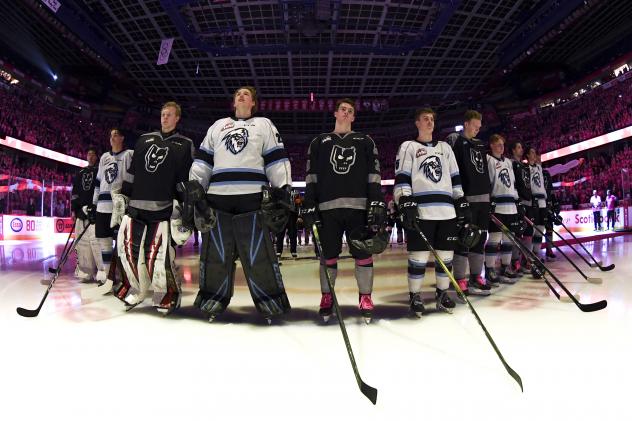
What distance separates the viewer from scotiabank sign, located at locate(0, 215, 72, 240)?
11297 millimetres

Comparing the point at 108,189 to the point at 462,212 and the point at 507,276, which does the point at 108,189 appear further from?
the point at 507,276

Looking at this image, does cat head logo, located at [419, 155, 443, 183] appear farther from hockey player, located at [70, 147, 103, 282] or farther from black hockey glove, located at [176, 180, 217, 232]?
hockey player, located at [70, 147, 103, 282]

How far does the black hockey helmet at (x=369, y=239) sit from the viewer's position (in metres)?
2.66

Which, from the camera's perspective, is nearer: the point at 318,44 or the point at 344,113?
the point at 344,113

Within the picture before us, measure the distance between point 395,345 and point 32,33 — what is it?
19089 millimetres

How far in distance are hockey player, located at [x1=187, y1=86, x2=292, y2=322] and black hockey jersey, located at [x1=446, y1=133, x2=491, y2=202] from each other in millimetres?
1770

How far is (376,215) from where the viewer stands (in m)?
2.64

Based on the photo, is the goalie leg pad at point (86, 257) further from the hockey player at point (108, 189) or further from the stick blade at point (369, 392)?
the stick blade at point (369, 392)

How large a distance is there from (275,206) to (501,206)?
9.63 ft

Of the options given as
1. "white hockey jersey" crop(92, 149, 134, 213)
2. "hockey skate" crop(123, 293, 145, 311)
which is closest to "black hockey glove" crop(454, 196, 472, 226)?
"hockey skate" crop(123, 293, 145, 311)

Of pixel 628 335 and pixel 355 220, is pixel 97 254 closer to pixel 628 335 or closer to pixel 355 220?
pixel 355 220

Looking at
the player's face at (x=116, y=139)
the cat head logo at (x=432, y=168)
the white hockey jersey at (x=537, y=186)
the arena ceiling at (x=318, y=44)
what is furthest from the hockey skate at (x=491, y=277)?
the arena ceiling at (x=318, y=44)

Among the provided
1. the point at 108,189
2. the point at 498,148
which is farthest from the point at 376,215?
the point at 108,189

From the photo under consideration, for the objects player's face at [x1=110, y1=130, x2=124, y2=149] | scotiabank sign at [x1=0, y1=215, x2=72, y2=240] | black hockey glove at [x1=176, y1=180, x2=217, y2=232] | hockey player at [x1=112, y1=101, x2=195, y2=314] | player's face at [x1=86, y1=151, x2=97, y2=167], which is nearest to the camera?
black hockey glove at [x1=176, y1=180, x2=217, y2=232]
